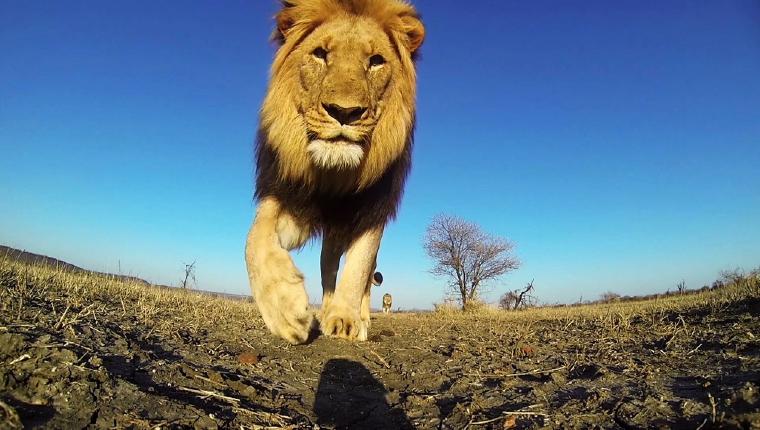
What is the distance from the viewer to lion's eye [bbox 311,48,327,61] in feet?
13.2

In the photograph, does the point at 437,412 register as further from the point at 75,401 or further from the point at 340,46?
the point at 340,46

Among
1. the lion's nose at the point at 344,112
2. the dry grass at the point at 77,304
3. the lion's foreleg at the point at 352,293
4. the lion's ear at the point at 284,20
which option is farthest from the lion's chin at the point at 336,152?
the dry grass at the point at 77,304

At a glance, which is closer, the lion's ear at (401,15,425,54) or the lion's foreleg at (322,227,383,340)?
the lion's foreleg at (322,227,383,340)

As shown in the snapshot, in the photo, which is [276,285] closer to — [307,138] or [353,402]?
[307,138]

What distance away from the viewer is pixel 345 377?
2721 mm

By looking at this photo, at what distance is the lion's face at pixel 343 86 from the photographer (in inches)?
144

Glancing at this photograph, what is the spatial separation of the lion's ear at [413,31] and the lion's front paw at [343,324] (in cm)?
253

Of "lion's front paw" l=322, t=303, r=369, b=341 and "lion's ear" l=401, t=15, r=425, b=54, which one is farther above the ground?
"lion's ear" l=401, t=15, r=425, b=54

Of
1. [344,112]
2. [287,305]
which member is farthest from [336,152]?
[287,305]

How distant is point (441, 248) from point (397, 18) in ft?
103

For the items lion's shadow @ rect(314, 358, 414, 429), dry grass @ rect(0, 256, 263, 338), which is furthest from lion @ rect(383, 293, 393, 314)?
lion's shadow @ rect(314, 358, 414, 429)

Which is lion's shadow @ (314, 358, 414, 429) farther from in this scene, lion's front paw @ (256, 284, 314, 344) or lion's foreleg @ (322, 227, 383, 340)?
lion's foreleg @ (322, 227, 383, 340)

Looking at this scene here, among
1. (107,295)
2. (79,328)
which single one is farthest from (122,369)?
(107,295)

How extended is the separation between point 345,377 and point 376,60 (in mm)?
2638
